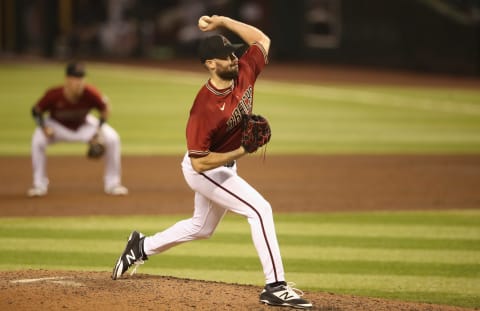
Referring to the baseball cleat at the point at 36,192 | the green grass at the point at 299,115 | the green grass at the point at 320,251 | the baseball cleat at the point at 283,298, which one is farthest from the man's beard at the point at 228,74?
the green grass at the point at 299,115

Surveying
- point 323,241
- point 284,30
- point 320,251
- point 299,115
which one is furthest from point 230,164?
point 284,30

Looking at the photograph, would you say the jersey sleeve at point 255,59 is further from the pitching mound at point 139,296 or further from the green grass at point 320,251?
the green grass at point 320,251

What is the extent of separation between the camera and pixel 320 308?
6289mm

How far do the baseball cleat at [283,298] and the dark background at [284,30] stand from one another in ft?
82.4

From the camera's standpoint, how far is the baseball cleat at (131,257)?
6898mm

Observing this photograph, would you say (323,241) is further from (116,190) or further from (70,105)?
(70,105)

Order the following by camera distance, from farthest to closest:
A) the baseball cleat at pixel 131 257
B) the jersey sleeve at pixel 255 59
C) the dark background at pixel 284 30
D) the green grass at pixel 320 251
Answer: the dark background at pixel 284 30, the green grass at pixel 320 251, the baseball cleat at pixel 131 257, the jersey sleeve at pixel 255 59

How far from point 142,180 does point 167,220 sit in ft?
9.74

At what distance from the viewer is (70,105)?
11.9 meters

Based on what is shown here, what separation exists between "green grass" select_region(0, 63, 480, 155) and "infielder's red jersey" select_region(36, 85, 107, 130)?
3.87m

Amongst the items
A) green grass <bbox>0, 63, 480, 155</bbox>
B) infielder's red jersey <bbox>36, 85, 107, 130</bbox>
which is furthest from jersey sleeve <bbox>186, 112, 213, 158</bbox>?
green grass <bbox>0, 63, 480, 155</bbox>

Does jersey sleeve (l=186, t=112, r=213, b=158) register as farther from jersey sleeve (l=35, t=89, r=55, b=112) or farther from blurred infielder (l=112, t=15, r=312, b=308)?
jersey sleeve (l=35, t=89, r=55, b=112)

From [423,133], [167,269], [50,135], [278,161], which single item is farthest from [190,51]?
[167,269]

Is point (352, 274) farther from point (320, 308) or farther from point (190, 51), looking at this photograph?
point (190, 51)
